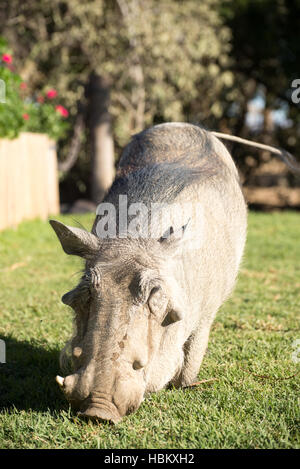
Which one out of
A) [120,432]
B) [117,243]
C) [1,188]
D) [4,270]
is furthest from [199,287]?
[1,188]

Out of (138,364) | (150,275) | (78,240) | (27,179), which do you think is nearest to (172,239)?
(150,275)

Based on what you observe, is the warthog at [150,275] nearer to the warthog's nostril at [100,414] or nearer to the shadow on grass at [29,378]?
the warthog's nostril at [100,414]

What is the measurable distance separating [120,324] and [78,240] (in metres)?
0.51

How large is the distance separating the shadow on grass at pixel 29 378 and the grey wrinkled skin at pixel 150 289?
464 millimetres

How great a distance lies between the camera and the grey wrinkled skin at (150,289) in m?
2.40

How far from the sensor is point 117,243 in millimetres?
2738

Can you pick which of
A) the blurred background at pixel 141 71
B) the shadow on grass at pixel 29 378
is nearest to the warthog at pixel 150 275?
the shadow on grass at pixel 29 378

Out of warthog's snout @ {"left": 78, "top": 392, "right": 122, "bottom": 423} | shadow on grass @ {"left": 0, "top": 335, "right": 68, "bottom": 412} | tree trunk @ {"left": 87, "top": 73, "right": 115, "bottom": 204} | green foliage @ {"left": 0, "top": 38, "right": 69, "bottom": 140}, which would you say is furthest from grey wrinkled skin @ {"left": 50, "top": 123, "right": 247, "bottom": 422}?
tree trunk @ {"left": 87, "top": 73, "right": 115, "bottom": 204}

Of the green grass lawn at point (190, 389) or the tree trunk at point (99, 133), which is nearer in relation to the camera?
the green grass lawn at point (190, 389)

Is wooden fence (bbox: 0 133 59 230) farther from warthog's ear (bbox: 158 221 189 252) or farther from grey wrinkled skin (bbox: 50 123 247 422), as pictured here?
warthog's ear (bbox: 158 221 189 252)

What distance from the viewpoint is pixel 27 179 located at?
10086 millimetres

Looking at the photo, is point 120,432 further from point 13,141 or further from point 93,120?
point 93,120

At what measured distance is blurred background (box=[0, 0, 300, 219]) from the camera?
11523mm

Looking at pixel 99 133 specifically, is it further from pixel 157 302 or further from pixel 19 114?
pixel 157 302
